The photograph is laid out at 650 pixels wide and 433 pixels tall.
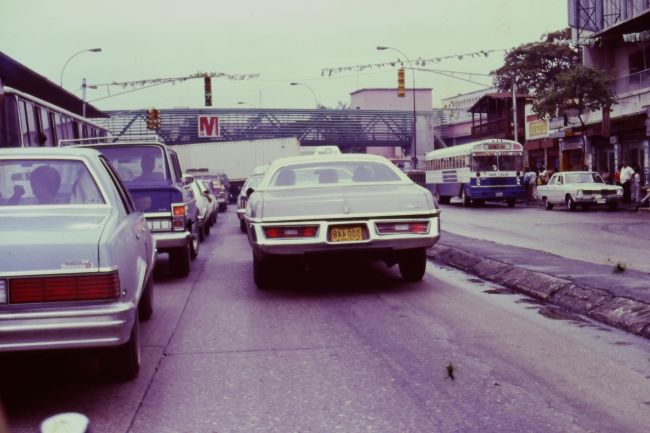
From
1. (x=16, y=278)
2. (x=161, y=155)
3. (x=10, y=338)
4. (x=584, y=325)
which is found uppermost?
(x=161, y=155)

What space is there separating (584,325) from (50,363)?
4306 millimetres

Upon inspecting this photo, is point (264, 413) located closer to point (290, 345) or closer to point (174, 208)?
point (290, 345)

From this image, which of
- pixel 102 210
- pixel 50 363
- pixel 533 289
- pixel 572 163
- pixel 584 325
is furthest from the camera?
pixel 572 163

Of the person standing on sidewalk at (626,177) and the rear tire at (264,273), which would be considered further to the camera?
the person standing on sidewalk at (626,177)

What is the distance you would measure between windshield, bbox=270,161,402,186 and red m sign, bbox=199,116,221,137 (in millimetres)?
61335

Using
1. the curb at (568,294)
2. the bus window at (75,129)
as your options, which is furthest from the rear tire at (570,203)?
the curb at (568,294)

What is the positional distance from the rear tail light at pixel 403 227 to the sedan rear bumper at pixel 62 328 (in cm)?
449

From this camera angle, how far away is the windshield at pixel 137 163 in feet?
37.7

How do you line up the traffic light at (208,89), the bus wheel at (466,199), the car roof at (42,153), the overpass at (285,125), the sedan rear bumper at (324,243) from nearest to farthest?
1. the car roof at (42,153)
2. the sedan rear bumper at (324,243)
3. the bus wheel at (466,199)
4. the traffic light at (208,89)
5. the overpass at (285,125)

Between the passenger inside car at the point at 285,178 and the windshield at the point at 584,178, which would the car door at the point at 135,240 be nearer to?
the passenger inside car at the point at 285,178

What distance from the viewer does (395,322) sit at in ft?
24.1

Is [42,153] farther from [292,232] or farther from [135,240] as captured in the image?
[292,232]

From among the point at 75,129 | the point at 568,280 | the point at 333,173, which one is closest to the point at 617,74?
the point at 75,129

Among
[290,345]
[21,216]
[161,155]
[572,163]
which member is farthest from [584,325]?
[572,163]
